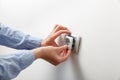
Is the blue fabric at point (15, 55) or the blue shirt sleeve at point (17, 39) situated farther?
the blue shirt sleeve at point (17, 39)

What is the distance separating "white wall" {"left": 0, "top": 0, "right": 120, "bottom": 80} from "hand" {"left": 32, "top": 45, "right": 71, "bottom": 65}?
1.3 inches

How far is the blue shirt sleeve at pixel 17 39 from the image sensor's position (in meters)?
0.72

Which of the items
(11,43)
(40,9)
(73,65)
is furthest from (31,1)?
(73,65)

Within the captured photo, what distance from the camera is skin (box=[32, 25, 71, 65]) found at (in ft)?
1.99

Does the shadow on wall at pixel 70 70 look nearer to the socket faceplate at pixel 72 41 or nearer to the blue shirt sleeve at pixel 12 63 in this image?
the socket faceplate at pixel 72 41

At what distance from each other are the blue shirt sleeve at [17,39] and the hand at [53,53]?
10cm

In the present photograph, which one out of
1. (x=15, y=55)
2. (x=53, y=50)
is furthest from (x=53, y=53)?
(x=15, y=55)

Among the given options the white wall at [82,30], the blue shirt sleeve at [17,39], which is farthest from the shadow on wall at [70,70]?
the blue shirt sleeve at [17,39]

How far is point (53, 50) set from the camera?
62 cm

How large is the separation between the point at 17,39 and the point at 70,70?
0.72ft

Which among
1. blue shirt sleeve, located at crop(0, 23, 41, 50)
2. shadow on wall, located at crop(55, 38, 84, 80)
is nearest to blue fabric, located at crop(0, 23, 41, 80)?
blue shirt sleeve, located at crop(0, 23, 41, 50)

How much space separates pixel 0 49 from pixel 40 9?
37 cm

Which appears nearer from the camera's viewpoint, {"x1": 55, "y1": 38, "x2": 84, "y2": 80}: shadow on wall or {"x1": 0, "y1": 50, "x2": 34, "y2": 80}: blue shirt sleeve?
{"x1": 0, "y1": 50, "x2": 34, "y2": 80}: blue shirt sleeve

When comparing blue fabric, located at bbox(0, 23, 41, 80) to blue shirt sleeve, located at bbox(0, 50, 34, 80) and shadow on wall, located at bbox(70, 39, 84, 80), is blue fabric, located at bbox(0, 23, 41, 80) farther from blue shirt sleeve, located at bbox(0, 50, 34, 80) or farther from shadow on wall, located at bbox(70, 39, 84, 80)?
shadow on wall, located at bbox(70, 39, 84, 80)
